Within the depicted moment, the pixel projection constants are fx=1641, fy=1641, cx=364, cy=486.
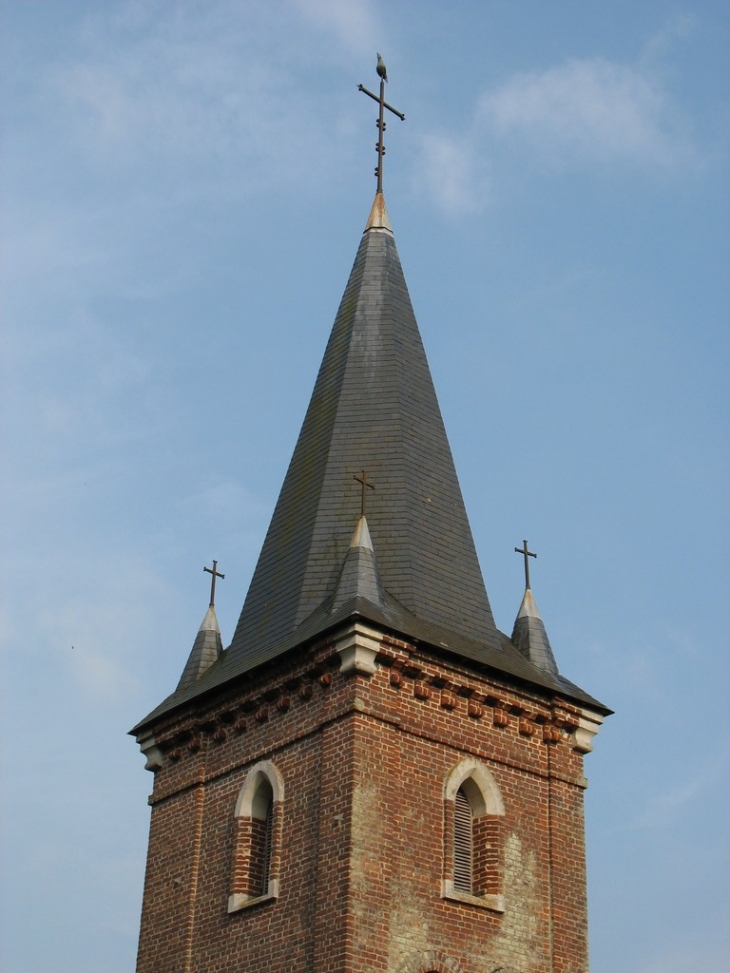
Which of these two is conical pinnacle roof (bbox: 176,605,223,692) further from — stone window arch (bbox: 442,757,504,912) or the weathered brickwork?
stone window arch (bbox: 442,757,504,912)

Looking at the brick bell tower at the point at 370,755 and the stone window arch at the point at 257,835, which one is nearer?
the brick bell tower at the point at 370,755

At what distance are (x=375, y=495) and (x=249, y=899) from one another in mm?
6637

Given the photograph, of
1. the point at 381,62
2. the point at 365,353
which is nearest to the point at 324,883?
the point at 365,353

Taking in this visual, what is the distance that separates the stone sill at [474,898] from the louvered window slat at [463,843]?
22 cm

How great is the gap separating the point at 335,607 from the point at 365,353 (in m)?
6.16

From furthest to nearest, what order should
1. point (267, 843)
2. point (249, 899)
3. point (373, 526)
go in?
point (373, 526), point (267, 843), point (249, 899)

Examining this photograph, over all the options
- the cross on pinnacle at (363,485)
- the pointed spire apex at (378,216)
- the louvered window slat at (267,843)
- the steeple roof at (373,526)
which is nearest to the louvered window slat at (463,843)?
the steeple roof at (373,526)

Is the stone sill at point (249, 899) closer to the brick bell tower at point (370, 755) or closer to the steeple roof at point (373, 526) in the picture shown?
the brick bell tower at point (370, 755)

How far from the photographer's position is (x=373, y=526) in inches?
1001

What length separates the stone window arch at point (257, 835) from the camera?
22.6 metres

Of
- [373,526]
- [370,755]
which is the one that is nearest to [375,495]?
[373,526]

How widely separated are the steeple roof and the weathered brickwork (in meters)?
0.57

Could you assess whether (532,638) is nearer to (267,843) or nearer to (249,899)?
(267,843)

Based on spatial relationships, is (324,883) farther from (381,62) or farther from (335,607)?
(381,62)
